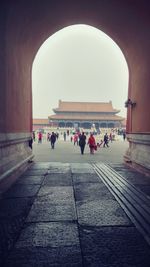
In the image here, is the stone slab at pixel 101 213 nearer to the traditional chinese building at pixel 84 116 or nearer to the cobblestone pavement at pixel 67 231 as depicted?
the cobblestone pavement at pixel 67 231

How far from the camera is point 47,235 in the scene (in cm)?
257

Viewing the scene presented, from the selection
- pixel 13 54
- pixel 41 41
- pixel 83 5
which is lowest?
pixel 13 54

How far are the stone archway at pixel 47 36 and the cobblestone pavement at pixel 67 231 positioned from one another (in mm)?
1157

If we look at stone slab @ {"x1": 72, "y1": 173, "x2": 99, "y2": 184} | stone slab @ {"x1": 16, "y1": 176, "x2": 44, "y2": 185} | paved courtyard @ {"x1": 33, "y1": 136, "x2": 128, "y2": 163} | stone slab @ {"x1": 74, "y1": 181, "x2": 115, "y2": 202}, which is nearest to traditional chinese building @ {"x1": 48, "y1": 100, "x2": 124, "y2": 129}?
paved courtyard @ {"x1": 33, "y1": 136, "x2": 128, "y2": 163}

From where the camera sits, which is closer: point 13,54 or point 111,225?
point 111,225

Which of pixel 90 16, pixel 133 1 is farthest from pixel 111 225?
pixel 90 16

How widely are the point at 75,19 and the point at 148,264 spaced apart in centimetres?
774

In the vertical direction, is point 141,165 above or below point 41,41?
below

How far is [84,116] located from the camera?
61844mm

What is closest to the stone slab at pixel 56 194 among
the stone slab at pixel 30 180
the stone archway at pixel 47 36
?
the stone slab at pixel 30 180

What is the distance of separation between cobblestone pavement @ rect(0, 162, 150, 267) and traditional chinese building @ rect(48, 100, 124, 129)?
186 ft

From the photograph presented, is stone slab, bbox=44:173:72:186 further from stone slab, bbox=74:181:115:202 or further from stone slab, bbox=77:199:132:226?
stone slab, bbox=77:199:132:226

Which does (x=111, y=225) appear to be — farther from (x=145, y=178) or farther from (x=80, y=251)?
(x=145, y=178)

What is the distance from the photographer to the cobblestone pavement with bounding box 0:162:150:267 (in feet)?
6.90
